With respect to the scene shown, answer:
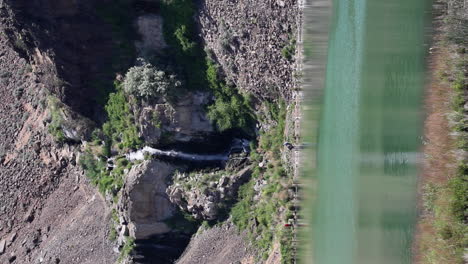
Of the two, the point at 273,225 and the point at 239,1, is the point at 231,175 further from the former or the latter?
the point at 239,1

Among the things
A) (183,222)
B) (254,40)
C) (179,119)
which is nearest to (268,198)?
(183,222)

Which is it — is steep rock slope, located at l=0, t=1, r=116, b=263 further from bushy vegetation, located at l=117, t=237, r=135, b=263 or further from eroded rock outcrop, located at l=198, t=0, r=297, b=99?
eroded rock outcrop, located at l=198, t=0, r=297, b=99

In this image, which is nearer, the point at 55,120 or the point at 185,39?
the point at 185,39

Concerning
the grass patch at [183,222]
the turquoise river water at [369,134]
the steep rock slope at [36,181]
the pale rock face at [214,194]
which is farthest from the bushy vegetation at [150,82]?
the turquoise river water at [369,134]

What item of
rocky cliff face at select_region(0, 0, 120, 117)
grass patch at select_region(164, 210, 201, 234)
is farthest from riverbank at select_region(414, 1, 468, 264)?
rocky cliff face at select_region(0, 0, 120, 117)

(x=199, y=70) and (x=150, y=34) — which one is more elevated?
(x=150, y=34)

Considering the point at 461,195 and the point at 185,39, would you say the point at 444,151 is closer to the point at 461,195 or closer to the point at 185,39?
the point at 461,195
